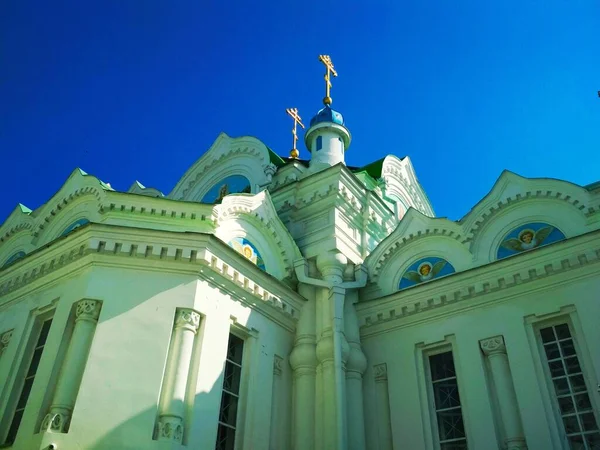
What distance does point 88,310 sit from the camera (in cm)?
816

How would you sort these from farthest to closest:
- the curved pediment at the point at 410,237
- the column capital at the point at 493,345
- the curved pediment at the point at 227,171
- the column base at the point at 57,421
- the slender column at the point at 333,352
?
1. the curved pediment at the point at 227,171
2. the curved pediment at the point at 410,237
3. the column capital at the point at 493,345
4. the slender column at the point at 333,352
5. the column base at the point at 57,421

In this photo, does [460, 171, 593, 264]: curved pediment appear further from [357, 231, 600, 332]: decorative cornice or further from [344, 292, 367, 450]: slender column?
[344, 292, 367, 450]: slender column

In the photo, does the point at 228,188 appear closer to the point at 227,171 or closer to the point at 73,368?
the point at 227,171

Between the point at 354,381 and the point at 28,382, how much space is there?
17.3 feet

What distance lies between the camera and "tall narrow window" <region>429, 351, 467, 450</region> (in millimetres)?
9117

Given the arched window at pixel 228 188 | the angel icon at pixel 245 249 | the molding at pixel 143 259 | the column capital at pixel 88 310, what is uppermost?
the arched window at pixel 228 188

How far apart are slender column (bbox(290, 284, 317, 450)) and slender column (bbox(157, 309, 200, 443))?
2325mm

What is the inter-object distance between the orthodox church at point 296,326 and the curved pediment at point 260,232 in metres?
0.03

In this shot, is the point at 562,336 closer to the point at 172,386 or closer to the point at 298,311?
the point at 298,311

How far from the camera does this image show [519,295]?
9.47 metres

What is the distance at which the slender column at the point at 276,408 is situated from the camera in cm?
913

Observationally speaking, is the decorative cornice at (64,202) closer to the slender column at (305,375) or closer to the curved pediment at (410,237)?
the slender column at (305,375)

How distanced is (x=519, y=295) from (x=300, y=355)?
3.85 m

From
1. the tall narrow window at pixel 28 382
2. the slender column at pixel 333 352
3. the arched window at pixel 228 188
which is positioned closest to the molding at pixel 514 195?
the slender column at pixel 333 352
